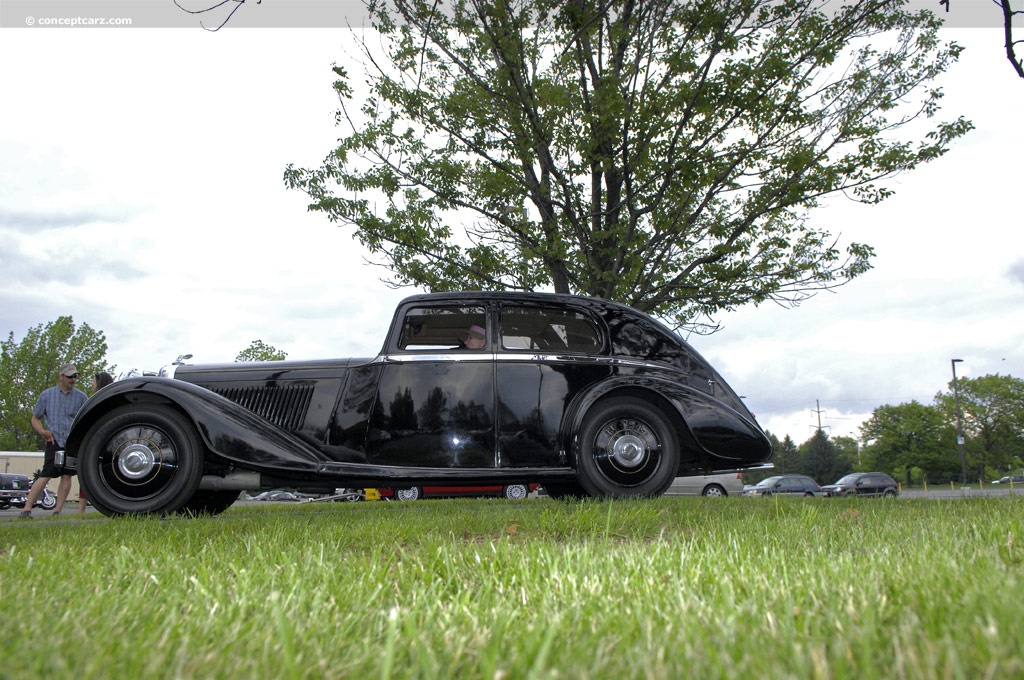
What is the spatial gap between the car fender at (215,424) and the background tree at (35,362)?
40.6 meters

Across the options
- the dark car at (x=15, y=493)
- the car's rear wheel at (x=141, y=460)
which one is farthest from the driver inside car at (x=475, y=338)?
the dark car at (x=15, y=493)

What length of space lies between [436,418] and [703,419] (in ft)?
7.60

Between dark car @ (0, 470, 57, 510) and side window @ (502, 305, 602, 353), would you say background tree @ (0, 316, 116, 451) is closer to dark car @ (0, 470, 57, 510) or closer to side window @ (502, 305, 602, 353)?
dark car @ (0, 470, 57, 510)

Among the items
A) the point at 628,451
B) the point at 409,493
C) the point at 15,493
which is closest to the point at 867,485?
Answer: the point at 409,493

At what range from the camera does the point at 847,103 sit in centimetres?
1167

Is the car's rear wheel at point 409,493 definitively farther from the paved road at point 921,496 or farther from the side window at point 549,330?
the side window at point 549,330

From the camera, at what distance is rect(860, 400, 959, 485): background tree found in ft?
266

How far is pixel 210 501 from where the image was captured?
664 centimetres

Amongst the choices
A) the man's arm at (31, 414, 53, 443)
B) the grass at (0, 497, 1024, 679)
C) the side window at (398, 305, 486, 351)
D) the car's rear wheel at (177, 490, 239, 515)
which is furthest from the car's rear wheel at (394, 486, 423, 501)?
the grass at (0, 497, 1024, 679)

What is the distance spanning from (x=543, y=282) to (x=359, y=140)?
402 cm

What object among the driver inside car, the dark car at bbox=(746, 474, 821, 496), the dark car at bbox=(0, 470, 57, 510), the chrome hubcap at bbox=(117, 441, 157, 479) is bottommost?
the dark car at bbox=(0, 470, 57, 510)

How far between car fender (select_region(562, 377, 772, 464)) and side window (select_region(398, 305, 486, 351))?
109 cm

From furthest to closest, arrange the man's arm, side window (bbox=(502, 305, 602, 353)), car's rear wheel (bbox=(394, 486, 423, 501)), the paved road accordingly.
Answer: car's rear wheel (bbox=(394, 486, 423, 501)) < the man's arm < the paved road < side window (bbox=(502, 305, 602, 353))

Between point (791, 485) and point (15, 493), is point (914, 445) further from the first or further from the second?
point (15, 493)
